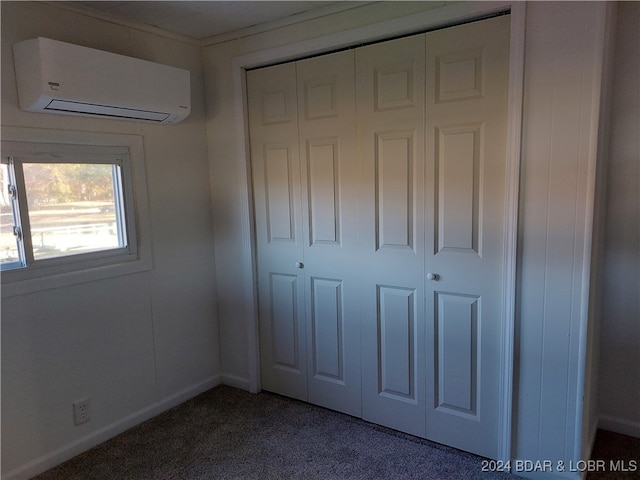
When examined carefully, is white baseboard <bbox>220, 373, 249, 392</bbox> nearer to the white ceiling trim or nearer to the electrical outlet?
the electrical outlet

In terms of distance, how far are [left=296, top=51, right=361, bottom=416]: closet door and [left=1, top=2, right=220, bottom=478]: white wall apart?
0.74m

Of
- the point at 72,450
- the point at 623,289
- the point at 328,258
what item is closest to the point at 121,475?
the point at 72,450

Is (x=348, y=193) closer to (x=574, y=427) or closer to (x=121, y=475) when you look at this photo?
(x=574, y=427)

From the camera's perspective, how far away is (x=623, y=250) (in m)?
2.25

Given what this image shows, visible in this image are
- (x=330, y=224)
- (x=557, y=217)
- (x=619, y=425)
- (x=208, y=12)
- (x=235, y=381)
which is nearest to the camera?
(x=557, y=217)

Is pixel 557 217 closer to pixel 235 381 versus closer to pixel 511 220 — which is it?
pixel 511 220

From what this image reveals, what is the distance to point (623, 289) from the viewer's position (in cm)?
227

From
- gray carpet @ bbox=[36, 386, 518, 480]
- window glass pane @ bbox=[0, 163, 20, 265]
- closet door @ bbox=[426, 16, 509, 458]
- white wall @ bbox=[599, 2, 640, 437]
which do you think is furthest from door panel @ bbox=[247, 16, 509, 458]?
window glass pane @ bbox=[0, 163, 20, 265]

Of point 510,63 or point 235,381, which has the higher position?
point 510,63

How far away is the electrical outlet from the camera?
2268 millimetres

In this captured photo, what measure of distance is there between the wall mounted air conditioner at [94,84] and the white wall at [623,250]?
2.20 metres

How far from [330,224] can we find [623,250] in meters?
1.49

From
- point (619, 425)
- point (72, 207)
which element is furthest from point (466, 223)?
point (72, 207)

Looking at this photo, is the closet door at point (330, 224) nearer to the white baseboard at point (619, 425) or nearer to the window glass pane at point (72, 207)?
the window glass pane at point (72, 207)
